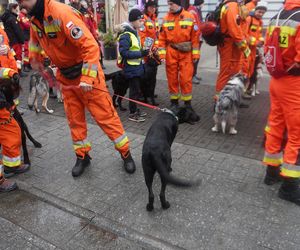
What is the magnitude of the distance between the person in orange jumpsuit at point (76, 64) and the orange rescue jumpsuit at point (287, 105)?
1.79 metres

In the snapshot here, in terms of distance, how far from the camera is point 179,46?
18.1ft

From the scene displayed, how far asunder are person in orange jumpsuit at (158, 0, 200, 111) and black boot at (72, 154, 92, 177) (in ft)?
6.15

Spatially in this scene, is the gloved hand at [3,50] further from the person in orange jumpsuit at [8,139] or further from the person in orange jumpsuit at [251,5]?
the person in orange jumpsuit at [251,5]

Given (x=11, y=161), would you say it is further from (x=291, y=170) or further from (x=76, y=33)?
(x=291, y=170)

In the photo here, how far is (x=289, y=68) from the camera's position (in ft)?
10.2

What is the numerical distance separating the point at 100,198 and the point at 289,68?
97.3 inches

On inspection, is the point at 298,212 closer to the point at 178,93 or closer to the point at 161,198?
the point at 161,198

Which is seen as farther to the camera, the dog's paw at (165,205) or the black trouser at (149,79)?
the black trouser at (149,79)

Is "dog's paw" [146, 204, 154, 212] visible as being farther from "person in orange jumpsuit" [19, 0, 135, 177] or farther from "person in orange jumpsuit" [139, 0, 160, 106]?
"person in orange jumpsuit" [139, 0, 160, 106]

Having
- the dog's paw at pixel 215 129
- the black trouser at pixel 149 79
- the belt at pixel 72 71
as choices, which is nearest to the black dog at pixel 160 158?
the belt at pixel 72 71

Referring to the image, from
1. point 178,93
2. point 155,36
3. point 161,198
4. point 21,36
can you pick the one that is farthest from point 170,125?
point 21,36

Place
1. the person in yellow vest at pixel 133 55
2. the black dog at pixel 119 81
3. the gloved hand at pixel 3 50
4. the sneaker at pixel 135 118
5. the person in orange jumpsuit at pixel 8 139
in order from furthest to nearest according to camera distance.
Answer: the black dog at pixel 119 81 < the sneaker at pixel 135 118 < the person in yellow vest at pixel 133 55 < the gloved hand at pixel 3 50 < the person in orange jumpsuit at pixel 8 139

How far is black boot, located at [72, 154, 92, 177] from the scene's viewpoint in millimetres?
4113

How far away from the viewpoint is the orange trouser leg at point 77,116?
391cm
